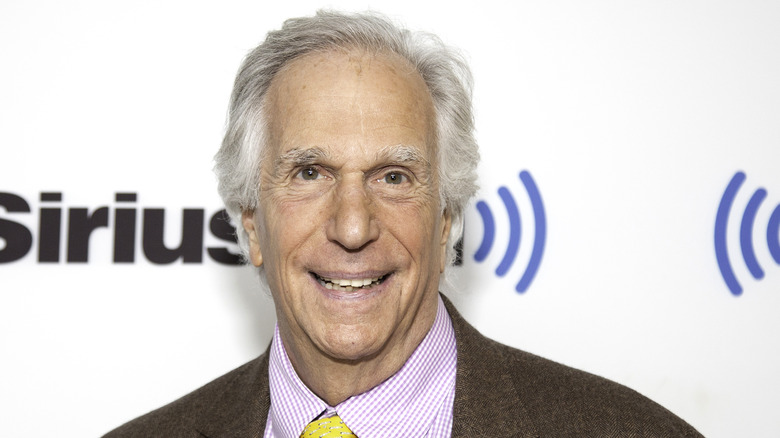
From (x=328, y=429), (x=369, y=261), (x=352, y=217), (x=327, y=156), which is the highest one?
(x=327, y=156)

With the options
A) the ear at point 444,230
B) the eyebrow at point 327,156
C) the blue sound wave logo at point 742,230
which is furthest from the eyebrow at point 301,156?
the blue sound wave logo at point 742,230

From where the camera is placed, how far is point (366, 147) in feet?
6.12

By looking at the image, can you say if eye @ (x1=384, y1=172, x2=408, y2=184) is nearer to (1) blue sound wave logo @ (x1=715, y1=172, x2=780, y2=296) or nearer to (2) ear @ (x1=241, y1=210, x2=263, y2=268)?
(2) ear @ (x1=241, y1=210, x2=263, y2=268)

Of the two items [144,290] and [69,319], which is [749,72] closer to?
[144,290]

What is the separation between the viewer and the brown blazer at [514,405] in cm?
187

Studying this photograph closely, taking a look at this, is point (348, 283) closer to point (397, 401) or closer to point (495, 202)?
point (397, 401)

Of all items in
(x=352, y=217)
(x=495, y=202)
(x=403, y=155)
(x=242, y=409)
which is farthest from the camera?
(x=495, y=202)

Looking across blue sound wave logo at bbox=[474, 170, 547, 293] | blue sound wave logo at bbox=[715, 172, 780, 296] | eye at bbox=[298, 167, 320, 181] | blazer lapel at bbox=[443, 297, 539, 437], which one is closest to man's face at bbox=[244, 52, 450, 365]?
eye at bbox=[298, 167, 320, 181]

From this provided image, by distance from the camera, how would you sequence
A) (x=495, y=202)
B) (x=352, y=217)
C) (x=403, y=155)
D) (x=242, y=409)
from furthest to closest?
(x=495, y=202), (x=242, y=409), (x=403, y=155), (x=352, y=217)

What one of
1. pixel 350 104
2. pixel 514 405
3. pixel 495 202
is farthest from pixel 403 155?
pixel 495 202

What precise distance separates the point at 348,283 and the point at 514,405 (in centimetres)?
46

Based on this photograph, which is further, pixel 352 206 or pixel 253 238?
pixel 253 238

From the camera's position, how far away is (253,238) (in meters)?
2.15

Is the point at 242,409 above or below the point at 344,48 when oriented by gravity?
below
